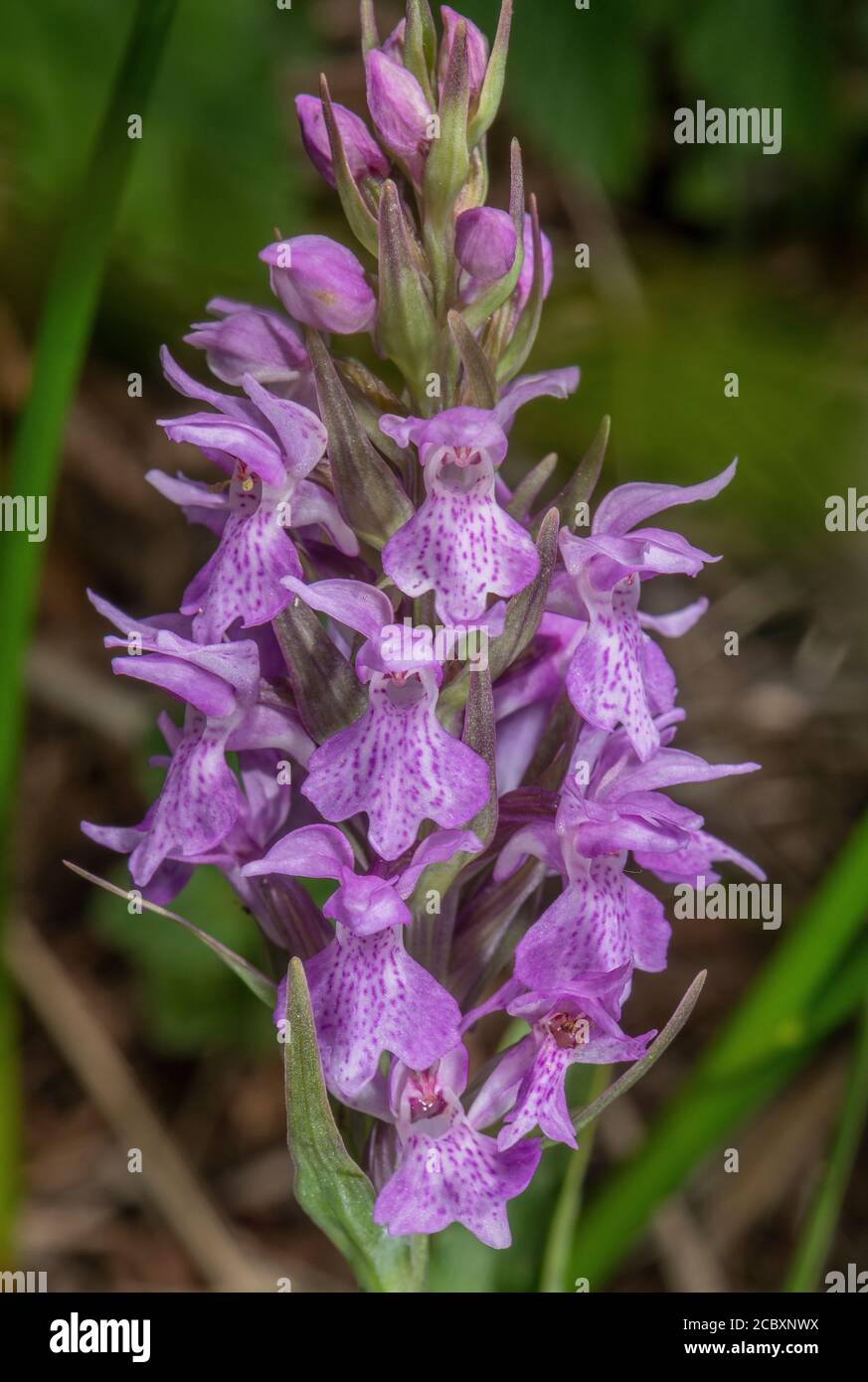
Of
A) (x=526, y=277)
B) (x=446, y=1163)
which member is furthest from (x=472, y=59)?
(x=446, y=1163)

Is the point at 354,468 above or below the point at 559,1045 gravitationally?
above

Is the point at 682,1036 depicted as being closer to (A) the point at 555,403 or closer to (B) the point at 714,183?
(A) the point at 555,403

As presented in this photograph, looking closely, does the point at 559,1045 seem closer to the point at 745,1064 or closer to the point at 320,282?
the point at 745,1064

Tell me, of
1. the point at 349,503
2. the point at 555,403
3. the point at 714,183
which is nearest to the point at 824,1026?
the point at 349,503

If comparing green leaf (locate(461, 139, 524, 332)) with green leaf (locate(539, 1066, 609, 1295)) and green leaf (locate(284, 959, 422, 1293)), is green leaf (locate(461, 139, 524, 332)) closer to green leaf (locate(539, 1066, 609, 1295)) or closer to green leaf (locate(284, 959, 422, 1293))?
green leaf (locate(284, 959, 422, 1293))

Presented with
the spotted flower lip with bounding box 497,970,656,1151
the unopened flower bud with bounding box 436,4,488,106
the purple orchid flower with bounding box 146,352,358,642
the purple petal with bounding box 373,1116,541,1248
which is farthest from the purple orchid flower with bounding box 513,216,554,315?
the purple petal with bounding box 373,1116,541,1248

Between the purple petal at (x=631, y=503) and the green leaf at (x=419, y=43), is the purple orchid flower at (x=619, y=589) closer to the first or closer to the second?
the purple petal at (x=631, y=503)

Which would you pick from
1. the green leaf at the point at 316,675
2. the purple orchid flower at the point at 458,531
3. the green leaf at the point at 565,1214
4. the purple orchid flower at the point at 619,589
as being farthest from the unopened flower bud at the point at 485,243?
the green leaf at the point at 565,1214
